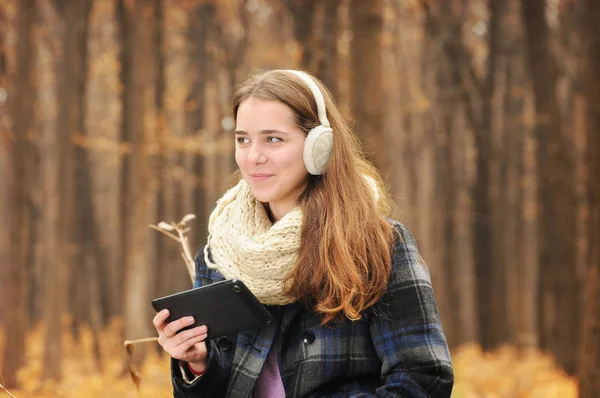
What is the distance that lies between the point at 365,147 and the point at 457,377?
4933 millimetres

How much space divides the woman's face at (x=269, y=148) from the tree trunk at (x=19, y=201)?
8661 millimetres

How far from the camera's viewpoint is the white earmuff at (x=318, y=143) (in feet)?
8.68

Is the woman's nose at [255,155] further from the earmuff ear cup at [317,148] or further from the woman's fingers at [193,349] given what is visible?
the woman's fingers at [193,349]

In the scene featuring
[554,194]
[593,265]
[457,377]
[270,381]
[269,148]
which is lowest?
[457,377]

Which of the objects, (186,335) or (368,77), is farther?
(368,77)

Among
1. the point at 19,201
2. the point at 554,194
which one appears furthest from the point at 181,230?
the point at 554,194

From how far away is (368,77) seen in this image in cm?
708

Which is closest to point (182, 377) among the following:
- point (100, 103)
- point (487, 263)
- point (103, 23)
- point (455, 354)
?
point (455, 354)

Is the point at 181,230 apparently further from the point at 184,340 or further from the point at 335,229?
the point at 335,229

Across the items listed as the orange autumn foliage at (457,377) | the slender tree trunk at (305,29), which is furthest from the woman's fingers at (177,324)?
the orange autumn foliage at (457,377)

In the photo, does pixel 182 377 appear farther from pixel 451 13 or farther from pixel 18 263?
pixel 451 13

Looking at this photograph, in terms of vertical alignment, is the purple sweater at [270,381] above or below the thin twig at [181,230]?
below

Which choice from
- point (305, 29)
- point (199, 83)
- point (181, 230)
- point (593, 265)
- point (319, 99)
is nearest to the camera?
point (319, 99)

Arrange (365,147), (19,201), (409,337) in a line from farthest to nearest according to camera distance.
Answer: (19,201) < (365,147) < (409,337)
